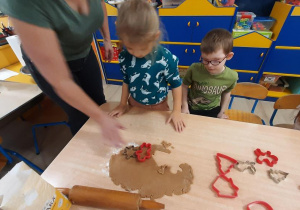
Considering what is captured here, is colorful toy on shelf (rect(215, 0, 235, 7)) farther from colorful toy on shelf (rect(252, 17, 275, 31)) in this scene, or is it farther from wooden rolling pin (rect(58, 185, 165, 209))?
wooden rolling pin (rect(58, 185, 165, 209))

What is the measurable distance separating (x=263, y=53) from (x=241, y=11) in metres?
0.56

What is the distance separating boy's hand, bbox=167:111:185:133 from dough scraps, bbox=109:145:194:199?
0.55 ft

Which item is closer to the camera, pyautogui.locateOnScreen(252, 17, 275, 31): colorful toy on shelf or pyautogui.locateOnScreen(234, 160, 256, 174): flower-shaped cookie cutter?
pyautogui.locateOnScreen(234, 160, 256, 174): flower-shaped cookie cutter

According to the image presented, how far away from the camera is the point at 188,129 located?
0.73 meters

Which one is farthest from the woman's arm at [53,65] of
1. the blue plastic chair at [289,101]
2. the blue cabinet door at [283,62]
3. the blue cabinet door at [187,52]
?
the blue cabinet door at [283,62]

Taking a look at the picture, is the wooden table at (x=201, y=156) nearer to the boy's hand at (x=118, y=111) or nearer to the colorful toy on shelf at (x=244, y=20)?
the boy's hand at (x=118, y=111)

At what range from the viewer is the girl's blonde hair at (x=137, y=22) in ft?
2.00

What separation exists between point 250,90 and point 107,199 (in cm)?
110

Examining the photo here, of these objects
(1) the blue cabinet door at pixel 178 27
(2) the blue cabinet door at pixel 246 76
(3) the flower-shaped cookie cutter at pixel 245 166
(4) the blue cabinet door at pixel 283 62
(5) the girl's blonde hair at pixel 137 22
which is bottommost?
(2) the blue cabinet door at pixel 246 76

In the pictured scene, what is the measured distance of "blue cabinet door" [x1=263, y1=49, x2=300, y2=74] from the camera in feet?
5.64

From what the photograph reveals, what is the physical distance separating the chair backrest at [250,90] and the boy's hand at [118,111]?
30.2 inches

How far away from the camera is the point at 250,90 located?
3.82 feet

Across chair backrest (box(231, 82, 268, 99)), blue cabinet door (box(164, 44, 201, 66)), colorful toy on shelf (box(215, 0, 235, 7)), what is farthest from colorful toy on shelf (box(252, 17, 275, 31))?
chair backrest (box(231, 82, 268, 99))

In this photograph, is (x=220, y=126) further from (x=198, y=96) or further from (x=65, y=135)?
(x=65, y=135)
